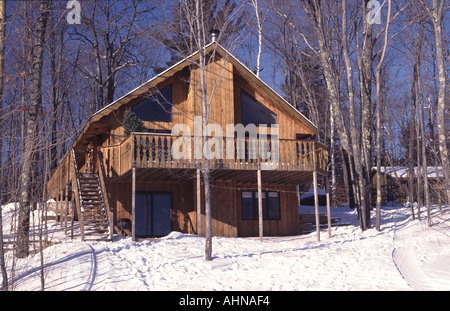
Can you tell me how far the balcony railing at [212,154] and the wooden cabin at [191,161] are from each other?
0.04 metres

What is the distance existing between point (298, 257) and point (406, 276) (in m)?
3.12

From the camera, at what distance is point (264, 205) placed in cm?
2148

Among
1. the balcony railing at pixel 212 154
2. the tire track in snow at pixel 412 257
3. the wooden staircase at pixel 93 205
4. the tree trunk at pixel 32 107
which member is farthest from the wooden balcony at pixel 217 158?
the tire track in snow at pixel 412 257

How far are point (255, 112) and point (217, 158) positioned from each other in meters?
4.11

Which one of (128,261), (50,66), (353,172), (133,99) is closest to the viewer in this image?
(128,261)

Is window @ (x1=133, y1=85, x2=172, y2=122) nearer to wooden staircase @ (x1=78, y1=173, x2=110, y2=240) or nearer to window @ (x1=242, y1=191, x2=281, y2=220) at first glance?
wooden staircase @ (x1=78, y1=173, x2=110, y2=240)

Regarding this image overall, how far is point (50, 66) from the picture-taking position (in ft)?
93.5

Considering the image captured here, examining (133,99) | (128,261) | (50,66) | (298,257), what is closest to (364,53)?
(133,99)

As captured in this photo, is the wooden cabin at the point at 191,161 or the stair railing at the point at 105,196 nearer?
the stair railing at the point at 105,196

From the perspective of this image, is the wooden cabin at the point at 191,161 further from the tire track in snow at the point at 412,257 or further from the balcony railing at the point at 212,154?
the tire track in snow at the point at 412,257

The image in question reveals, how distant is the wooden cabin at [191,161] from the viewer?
17969mm

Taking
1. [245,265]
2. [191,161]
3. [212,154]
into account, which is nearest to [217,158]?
[212,154]
